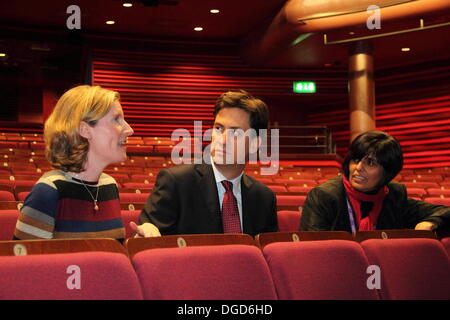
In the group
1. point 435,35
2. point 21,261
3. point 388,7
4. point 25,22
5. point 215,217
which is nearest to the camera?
point 21,261

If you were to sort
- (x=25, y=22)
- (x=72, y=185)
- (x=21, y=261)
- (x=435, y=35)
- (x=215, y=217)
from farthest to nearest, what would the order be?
(x=25, y=22) → (x=435, y=35) → (x=215, y=217) → (x=72, y=185) → (x=21, y=261)

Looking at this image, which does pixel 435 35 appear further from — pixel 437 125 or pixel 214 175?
pixel 214 175

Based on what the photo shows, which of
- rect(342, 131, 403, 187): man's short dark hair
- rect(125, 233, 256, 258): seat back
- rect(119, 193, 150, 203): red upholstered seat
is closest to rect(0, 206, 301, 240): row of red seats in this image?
rect(342, 131, 403, 187): man's short dark hair

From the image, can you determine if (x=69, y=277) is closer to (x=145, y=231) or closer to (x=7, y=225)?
(x=145, y=231)

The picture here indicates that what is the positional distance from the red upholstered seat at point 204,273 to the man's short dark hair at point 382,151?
1292 mm

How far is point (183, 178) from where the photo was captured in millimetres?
2543

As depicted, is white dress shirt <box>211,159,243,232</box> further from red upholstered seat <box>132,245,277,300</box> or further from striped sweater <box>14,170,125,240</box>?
red upholstered seat <box>132,245,277,300</box>

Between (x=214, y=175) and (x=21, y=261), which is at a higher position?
(x=214, y=175)

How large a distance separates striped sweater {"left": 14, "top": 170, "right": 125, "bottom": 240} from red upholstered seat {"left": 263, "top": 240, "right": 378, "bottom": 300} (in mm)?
569

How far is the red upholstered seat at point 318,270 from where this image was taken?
176 centimetres

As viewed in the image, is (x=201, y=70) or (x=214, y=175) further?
(x=201, y=70)

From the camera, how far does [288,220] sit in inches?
136
